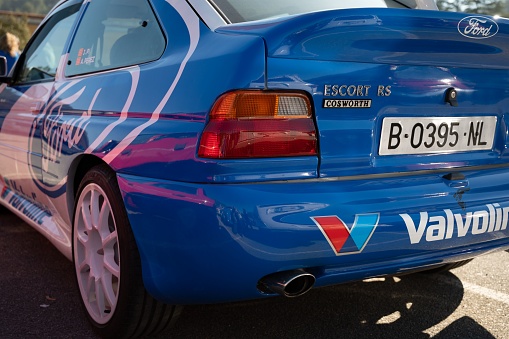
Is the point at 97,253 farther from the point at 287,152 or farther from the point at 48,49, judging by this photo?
the point at 48,49

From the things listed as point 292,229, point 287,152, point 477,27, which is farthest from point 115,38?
point 477,27

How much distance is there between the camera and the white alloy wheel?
2.22 m

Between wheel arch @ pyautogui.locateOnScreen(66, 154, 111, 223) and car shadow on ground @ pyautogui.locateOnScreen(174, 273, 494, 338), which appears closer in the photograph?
car shadow on ground @ pyautogui.locateOnScreen(174, 273, 494, 338)

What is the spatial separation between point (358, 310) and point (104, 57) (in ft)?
5.28

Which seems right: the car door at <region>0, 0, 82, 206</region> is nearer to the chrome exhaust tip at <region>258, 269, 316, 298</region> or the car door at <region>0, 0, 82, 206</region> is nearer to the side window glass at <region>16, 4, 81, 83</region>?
the side window glass at <region>16, 4, 81, 83</region>

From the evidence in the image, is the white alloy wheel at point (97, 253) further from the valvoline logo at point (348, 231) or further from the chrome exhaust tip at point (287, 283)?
the valvoline logo at point (348, 231)

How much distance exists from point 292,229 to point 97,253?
104 cm

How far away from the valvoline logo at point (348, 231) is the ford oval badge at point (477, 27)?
27.5 inches

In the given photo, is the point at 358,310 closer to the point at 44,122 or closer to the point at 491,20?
the point at 491,20

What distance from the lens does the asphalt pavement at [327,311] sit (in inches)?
93.0

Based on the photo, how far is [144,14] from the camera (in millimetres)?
2346

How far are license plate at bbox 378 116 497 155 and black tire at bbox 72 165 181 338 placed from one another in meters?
0.96

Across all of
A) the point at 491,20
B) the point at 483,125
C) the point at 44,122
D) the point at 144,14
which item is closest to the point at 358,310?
the point at 483,125

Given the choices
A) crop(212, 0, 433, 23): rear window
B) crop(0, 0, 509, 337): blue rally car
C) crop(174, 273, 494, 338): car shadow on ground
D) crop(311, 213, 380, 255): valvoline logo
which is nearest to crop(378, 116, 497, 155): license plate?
crop(0, 0, 509, 337): blue rally car
